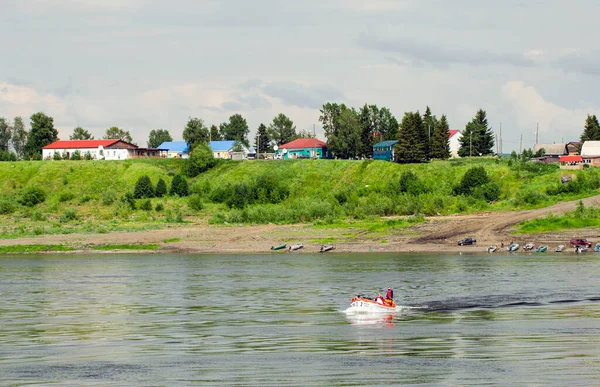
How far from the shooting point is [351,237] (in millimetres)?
105438

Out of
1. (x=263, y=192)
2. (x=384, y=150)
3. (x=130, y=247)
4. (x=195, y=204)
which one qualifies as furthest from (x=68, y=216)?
(x=384, y=150)

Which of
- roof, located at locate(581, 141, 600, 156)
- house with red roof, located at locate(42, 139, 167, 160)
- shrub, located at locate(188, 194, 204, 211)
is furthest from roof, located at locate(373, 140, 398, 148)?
house with red roof, located at locate(42, 139, 167, 160)

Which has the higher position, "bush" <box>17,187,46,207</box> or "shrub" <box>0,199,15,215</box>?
"bush" <box>17,187,46,207</box>

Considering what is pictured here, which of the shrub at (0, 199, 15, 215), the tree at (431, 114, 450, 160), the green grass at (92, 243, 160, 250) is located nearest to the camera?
the green grass at (92, 243, 160, 250)

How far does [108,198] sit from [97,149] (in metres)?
52.3

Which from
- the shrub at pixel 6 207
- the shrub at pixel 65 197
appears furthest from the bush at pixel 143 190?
the shrub at pixel 6 207

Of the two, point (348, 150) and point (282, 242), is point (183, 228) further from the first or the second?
point (348, 150)

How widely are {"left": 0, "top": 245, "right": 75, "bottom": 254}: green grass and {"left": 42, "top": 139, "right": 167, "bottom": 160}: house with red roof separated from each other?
85354mm

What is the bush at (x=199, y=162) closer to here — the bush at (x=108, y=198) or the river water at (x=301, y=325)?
the bush at (x=108, y=198)

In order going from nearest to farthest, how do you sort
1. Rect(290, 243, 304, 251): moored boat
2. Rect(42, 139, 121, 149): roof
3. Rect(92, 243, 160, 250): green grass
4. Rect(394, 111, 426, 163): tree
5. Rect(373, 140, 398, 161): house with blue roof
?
1. Rect(290, 243, 304, 251): moored boat
2. Rect(92, 243, 160, 250): green grass
3. Rect(394, 111, 426, 163): tree
4. Rect(373, 140, 398, 161): house with blue roof
5. Rect(42, 139, 121, 149): roof

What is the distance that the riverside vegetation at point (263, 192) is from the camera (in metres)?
119

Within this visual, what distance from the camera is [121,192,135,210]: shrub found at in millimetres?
136250

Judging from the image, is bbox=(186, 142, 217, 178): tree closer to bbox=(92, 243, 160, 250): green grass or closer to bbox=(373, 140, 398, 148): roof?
bbox=(373, 140, 398, 148): roof

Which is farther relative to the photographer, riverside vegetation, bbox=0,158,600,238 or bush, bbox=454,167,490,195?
→ bush, bbox=454,167,490,195
